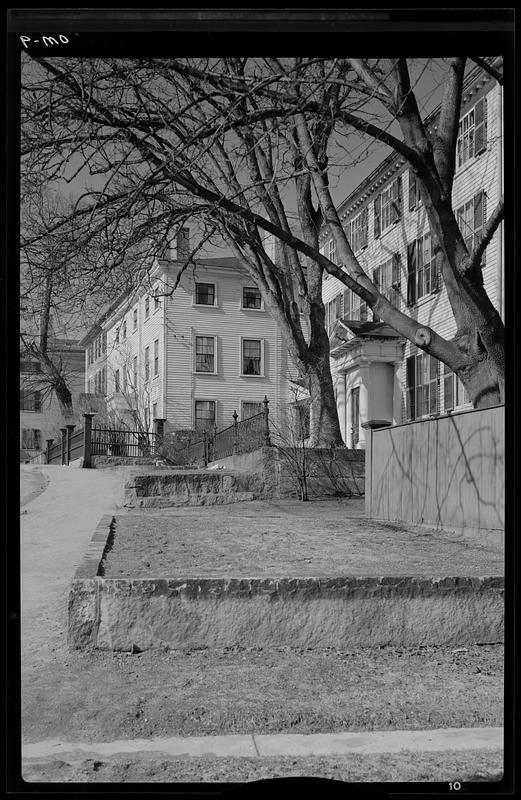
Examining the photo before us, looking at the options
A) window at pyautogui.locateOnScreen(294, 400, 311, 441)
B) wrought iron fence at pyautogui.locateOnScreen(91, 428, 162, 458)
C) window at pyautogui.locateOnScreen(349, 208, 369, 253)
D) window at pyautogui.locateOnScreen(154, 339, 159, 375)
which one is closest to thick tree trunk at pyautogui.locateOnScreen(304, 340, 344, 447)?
window at pyautogui.locateOnScreen(294, 400, 311, 441)

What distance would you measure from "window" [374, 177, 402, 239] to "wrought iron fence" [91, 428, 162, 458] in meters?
6.24

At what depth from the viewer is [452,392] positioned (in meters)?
13.7

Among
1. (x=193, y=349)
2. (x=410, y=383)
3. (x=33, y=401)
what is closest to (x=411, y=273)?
(x=410, y=383)

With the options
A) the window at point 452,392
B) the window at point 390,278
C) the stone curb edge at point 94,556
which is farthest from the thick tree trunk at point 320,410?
the stone curb edge at point 94,556

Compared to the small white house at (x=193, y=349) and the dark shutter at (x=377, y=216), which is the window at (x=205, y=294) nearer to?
the small white house at (x=193, y=349)

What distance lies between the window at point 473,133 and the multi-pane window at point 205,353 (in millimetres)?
5414

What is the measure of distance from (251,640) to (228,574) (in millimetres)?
345

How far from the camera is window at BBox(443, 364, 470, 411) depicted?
13.1 meters

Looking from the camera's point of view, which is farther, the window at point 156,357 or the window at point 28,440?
the window at point 156,357

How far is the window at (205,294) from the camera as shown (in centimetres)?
1020

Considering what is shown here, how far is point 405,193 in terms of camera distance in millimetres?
14945
